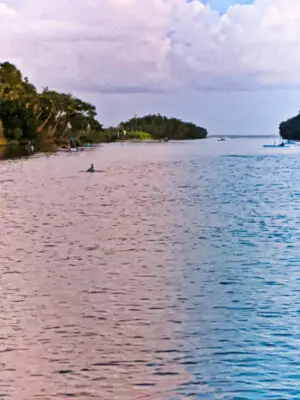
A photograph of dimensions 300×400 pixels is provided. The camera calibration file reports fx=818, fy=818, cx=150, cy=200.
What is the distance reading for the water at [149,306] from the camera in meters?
11.7

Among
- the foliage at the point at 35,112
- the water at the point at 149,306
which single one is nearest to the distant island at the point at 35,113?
the foliage at the point at 35,112

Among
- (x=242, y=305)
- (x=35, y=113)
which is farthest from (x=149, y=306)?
(x=35, y=113)

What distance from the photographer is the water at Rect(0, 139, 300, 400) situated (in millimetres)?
11703

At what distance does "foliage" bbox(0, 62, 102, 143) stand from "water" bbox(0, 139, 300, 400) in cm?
10479

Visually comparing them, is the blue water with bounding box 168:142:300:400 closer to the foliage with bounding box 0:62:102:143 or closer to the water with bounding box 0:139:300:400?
the water with bounding box 0:139:300:400

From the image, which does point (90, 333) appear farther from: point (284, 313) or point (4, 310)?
point (284, 313)

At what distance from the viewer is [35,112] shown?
151m

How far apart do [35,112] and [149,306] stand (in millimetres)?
137776

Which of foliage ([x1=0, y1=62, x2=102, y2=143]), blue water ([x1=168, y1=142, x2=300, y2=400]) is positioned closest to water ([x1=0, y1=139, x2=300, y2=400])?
blue water ([x1=168, y1=142, x2=300, y2=400])

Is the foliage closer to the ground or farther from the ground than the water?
farther from the ground

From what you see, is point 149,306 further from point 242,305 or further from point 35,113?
point 35,113

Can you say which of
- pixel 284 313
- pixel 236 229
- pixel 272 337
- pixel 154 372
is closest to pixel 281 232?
pixel 236 229

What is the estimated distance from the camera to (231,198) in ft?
154

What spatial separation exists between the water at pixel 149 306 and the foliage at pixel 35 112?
10479 centimetres
